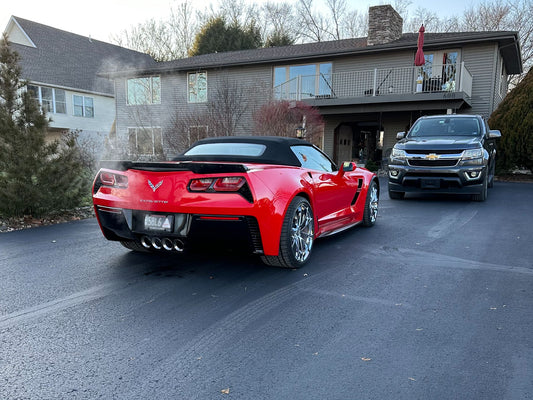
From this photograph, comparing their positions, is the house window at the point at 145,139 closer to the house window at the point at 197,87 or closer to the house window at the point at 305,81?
the house window at the point at 197,87

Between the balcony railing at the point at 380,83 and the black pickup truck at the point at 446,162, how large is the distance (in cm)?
749

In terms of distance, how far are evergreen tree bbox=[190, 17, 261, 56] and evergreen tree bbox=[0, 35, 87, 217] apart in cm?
3072

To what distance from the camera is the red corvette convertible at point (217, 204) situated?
3631 mm

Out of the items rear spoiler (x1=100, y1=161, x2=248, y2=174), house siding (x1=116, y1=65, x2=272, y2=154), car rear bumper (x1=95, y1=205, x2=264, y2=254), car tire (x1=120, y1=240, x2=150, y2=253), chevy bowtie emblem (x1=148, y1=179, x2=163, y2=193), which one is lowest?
car tire (x1=120, y1=240, x2=150, y2=253)

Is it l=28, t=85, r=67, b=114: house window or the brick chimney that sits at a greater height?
the brick chimney

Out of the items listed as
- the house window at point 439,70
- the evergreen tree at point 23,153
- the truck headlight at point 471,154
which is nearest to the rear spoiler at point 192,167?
the evergreen tree at point 23,153

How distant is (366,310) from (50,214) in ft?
19.8

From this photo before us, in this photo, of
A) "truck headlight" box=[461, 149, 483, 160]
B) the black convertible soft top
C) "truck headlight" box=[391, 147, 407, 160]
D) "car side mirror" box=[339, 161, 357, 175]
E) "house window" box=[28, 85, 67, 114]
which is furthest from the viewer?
"house window" box=[28, 85, 67, 114]

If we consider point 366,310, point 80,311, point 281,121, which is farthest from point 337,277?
point 281,121

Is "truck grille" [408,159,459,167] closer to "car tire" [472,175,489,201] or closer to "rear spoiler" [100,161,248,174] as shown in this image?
"car tire" [472,175,489,201]

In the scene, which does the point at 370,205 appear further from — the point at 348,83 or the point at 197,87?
the point at 197,87

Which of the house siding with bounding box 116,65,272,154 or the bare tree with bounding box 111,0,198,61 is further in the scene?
the bare tree with bounding box 111,0,198,61

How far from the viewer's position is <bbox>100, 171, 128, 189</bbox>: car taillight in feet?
13.1

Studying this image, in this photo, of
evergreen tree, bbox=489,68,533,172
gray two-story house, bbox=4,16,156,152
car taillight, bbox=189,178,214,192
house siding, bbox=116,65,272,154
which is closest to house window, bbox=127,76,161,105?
house siding, bbox=116,65,272,154
